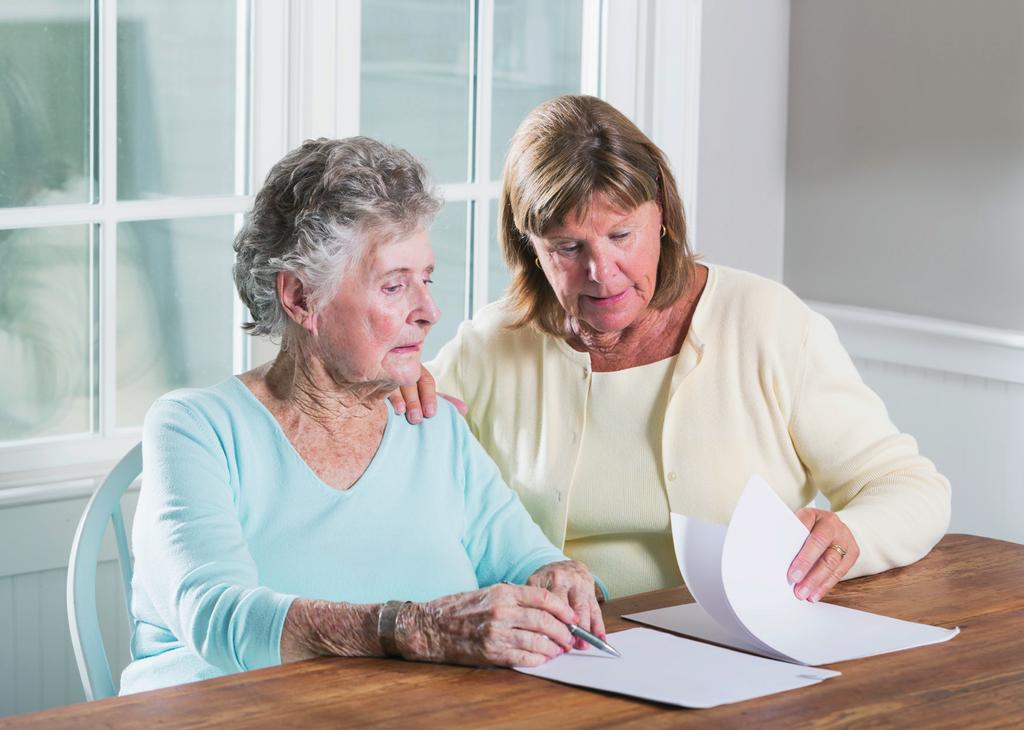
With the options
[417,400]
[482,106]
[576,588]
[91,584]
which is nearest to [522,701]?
[576,588]

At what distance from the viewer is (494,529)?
1.89 m

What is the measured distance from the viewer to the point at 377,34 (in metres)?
2.94

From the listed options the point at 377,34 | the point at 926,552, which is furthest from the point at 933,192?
the point at 926,552

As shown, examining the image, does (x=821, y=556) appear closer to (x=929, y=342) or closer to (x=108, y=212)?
(x=108, y=212)

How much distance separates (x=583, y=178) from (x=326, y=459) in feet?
1.74

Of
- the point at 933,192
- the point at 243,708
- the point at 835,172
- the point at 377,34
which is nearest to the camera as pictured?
the point at 243,708

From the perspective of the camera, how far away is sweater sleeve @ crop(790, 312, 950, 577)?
187 cm

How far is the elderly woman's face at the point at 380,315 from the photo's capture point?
1.79m

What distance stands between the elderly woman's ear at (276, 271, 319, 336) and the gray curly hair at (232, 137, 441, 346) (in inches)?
0.4

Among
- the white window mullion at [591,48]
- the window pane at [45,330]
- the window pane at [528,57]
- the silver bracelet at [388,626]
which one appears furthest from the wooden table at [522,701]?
the white window mullion at [591,48]

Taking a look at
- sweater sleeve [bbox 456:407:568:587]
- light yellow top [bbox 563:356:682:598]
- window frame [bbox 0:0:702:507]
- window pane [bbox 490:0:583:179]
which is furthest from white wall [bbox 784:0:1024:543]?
sweater sleeve [bbox 456:407:568:587]

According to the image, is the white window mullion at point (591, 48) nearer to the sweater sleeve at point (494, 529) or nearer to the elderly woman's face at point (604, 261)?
the elderly woman's face at point (604, 261)

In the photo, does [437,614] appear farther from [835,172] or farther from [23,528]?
[835,172]

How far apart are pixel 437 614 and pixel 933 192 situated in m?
2.29
